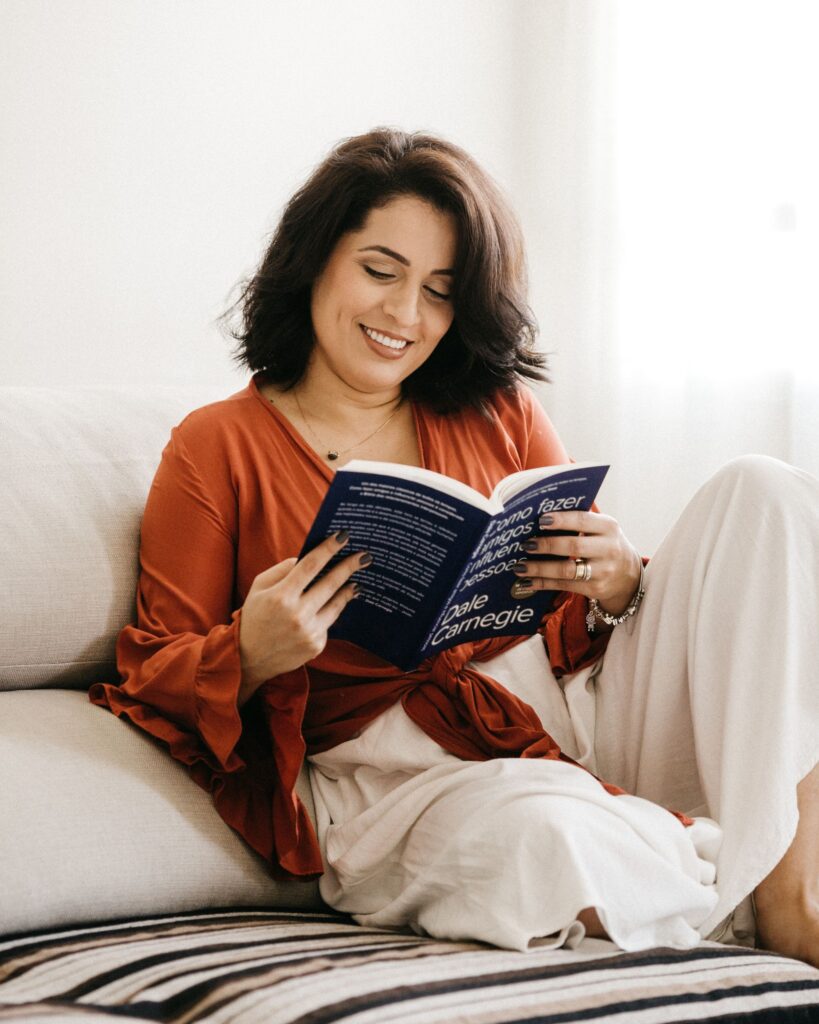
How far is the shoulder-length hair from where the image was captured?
1512mm

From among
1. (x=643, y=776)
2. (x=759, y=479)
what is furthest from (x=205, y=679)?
(x=759, y=479)

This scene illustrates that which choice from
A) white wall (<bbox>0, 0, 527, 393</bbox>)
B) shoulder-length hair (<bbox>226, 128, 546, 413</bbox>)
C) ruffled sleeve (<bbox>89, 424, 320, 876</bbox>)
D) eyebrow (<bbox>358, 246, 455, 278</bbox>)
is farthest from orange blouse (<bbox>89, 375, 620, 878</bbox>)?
white wall (<bbox>0, 0, 527, 393</bbox>)

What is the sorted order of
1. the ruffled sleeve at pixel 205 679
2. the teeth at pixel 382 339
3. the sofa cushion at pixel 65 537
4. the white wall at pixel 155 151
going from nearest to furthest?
the ruffled sleeve at pixel 205 679
the sofa cushion at pixel 65 537
the teeth at pixel 382 339
the white wall at pixel 155 151

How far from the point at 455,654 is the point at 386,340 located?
391mm

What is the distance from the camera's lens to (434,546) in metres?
1.15

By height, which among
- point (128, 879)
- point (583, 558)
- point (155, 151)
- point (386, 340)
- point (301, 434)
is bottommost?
point (128, 879)

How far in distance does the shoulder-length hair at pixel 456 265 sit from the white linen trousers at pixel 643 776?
355 mm

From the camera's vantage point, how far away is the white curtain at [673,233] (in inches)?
99.4

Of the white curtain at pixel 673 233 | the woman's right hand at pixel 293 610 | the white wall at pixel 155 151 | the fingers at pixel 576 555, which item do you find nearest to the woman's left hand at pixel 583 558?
the fingers at pixel 576 555

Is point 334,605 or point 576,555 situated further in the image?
point 576,555

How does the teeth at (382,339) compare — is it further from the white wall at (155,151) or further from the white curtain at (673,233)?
the white curtain at (673,233)

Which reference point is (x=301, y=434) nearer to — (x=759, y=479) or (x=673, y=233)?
(x=759, y=479)

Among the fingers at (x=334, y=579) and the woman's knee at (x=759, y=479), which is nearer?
the fingers at (x=334, y=579)

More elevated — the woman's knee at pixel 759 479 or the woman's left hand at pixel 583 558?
the woman's knee at pixel 759 479
